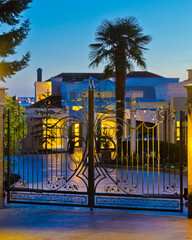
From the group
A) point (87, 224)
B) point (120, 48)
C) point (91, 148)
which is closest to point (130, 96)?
point (120, 48)

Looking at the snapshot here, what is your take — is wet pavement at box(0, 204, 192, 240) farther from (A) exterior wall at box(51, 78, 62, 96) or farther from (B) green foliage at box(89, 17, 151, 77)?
(A) exterior wall at box(51, 78, 62, 96)

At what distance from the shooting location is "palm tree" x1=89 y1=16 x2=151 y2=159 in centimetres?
1945

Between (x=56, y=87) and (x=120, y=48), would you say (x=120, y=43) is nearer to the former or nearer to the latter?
(x=120, y=48)

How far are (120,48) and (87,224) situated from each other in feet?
42.0

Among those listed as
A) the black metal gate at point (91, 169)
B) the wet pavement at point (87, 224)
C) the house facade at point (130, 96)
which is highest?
the house facade at point (130, 96)

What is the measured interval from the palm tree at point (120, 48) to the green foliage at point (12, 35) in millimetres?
3024

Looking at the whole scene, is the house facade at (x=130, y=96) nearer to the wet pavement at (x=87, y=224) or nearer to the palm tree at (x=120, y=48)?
the palm tree at (x=120, y=48)

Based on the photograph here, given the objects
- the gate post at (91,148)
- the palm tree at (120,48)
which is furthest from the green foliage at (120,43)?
the gate post at (91,148)

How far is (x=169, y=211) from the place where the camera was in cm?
870

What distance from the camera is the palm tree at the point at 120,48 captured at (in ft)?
63.8

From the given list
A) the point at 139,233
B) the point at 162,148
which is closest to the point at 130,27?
the point at 162,148

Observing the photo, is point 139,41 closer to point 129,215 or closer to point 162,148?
point 162,148

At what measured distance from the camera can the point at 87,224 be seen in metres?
7.89

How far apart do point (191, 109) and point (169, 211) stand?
195 cm
